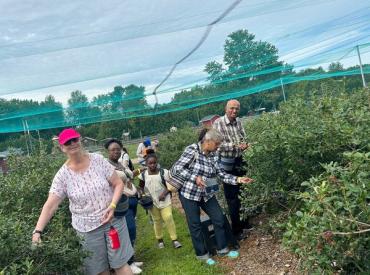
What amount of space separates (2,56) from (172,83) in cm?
469

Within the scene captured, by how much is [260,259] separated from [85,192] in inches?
93.9

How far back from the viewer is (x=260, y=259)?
493 cm

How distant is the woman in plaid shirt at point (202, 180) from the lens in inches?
192

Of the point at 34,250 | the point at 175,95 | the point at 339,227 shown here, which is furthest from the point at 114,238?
the point at 175,95

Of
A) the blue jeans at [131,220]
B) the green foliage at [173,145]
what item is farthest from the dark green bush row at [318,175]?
the green foliage at [173,145]

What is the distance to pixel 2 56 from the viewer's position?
24.3 feet

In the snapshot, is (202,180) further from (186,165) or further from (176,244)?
(176,244)

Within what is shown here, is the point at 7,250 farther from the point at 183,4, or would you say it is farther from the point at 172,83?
the point at 172,83

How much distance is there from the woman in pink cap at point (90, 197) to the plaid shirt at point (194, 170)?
1308 millimetres

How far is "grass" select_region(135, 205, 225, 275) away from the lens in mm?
5075

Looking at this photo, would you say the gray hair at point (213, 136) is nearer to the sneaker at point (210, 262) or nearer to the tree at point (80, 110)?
Answer: the sneaker at point (210, 262)

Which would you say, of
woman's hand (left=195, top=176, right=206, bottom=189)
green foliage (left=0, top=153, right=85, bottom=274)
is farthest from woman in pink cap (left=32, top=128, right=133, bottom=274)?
woman's hand (left=195, top=176, right=206, bottom=189)

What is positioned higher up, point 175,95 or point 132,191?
point 175,95

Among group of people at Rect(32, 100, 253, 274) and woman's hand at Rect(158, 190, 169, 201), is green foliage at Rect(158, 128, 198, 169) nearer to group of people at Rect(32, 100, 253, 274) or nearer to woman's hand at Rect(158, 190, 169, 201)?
group of people at Rect(32, 100, 253, 274)
